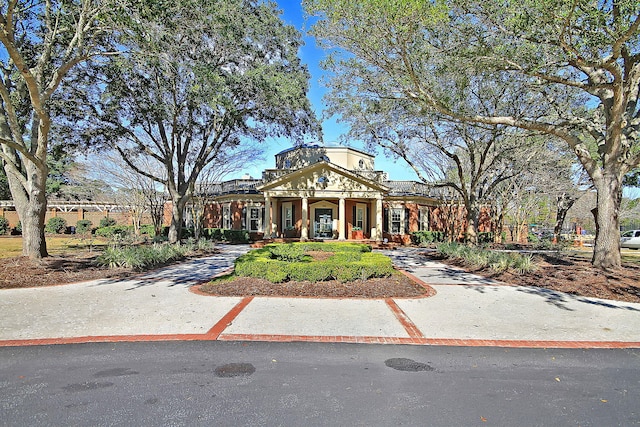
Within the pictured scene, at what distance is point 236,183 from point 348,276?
2155cm

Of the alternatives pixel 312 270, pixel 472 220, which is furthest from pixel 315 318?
pixel 472 220

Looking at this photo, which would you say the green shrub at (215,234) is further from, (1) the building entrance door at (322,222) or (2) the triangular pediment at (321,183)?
(1) the building entrance door at (322,222)

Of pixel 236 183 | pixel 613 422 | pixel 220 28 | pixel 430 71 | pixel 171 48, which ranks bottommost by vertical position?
pixel 613 422

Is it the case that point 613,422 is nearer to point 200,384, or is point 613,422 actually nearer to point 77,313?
point 200,384

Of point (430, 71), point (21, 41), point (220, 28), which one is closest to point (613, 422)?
point (430, 71)

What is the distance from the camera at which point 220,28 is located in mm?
12922

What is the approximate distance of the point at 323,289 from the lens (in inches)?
344

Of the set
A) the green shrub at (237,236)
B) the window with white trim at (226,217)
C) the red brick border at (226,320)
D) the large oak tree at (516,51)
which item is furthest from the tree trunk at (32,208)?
the window with white trim at (226,217)

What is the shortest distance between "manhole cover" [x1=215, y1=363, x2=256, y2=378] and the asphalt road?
1cm

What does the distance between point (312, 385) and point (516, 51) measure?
32.4 ft

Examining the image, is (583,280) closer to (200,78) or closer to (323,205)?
(200,78)

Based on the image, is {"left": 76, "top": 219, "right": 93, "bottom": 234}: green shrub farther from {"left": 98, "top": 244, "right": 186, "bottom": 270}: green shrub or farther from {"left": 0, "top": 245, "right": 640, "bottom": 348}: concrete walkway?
{"left": 0, "top": 245, "right": 640, "bottom": 348}: concrete walkway

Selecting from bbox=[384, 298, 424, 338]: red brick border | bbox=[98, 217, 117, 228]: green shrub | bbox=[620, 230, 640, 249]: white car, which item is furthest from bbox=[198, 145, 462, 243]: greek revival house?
bbox=[384, 298, 424, 338]: red brick border

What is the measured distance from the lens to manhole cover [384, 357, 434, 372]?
437cm
